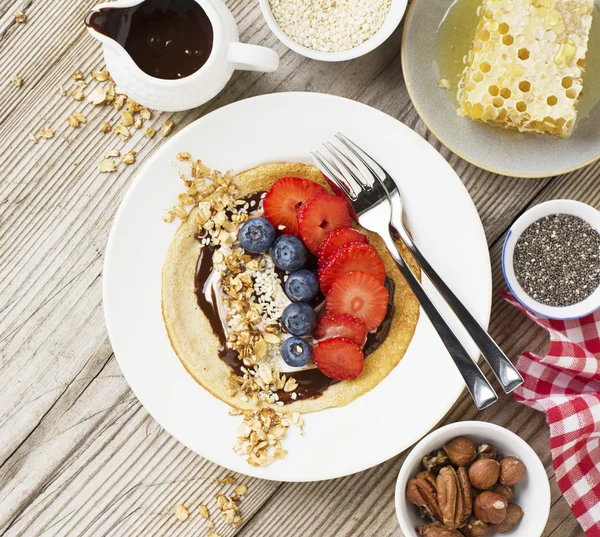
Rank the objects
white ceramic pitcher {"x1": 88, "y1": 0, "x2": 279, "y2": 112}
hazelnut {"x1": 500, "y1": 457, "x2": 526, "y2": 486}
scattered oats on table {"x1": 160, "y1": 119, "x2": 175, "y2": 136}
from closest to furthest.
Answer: white ceramic pitcher {"x1": 88, "y1": 0, "x2": 279, "y2": 112}
hazelnut {"x1": 500, "y1": 457, "x2": 526, "y2": 486}
scattered oats on table {"x1": 160, "y1": 119, "x2": 175, "y2": 136}

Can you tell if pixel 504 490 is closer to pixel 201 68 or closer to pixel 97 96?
pixel 201 68

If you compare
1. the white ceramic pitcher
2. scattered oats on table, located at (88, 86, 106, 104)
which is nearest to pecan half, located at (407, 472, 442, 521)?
the white ceramic pitcher

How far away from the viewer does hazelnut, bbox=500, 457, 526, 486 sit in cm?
138

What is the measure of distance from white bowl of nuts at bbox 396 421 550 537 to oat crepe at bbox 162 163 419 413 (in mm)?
201

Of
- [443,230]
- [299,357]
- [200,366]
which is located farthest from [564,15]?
[200,366]

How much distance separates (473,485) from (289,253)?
67cm

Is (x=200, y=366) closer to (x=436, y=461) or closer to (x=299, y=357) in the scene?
(x=299, y=357)

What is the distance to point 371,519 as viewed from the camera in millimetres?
1558

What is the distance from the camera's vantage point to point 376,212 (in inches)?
55.3

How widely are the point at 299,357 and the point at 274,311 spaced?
13cm

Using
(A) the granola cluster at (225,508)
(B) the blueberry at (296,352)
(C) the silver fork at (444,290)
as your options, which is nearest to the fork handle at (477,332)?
(C) the silver fork at (444,290)

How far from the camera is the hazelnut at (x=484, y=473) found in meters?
1.38

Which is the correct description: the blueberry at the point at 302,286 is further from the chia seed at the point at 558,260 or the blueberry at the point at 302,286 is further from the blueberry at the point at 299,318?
the chia seed at the point at 558,260

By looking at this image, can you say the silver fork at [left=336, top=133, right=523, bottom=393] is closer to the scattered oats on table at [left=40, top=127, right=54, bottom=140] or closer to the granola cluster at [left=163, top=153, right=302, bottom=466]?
the granola cluster at [left=163, top=153, right=302, bottom=466]
